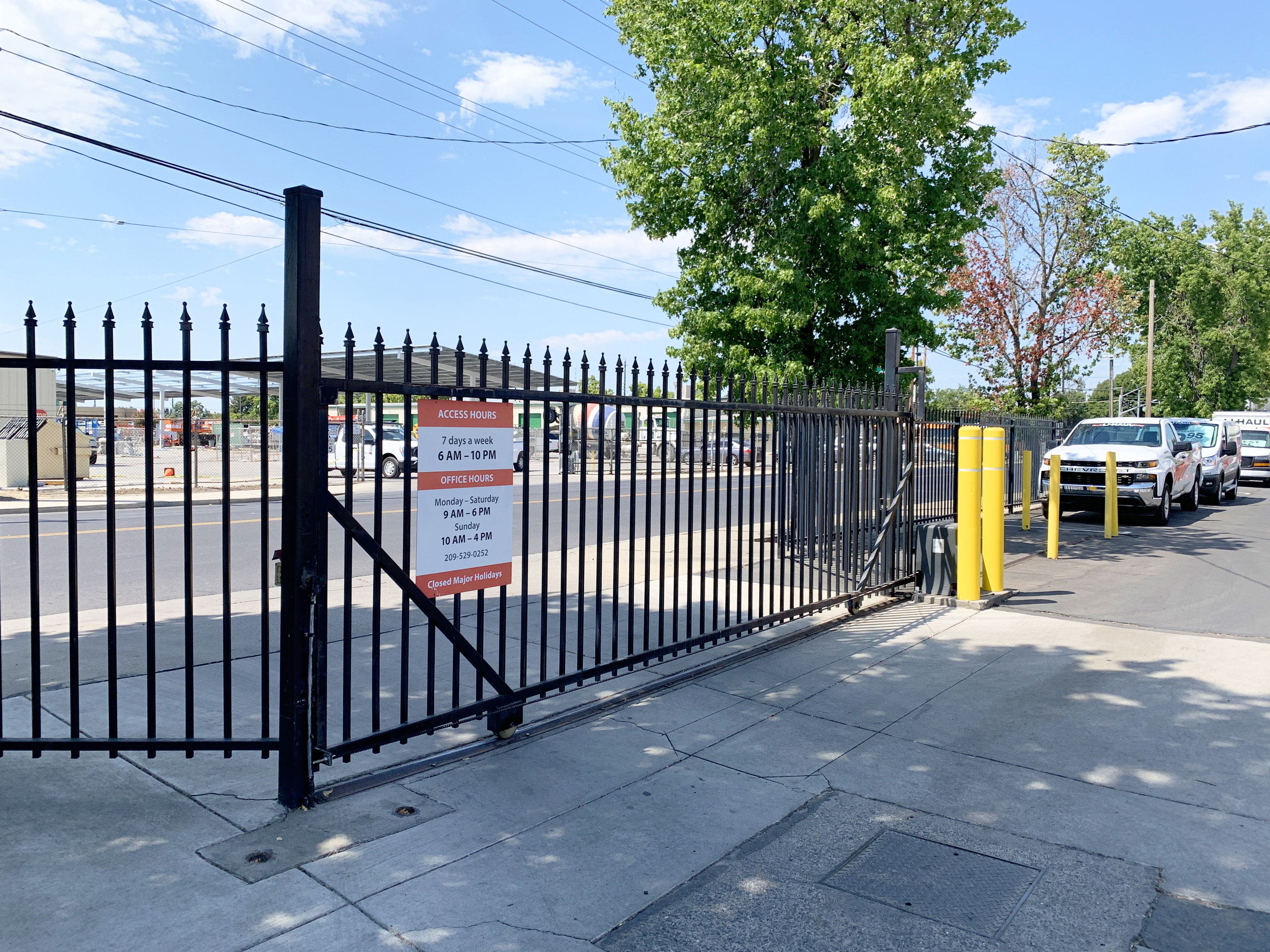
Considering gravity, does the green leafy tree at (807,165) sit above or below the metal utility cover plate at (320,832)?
above

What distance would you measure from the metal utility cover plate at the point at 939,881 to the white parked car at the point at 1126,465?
12.9 m

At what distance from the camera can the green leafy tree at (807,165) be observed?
441 inches

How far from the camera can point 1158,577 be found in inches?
439

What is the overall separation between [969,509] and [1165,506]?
10.7 m

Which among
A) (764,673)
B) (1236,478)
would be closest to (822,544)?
(764,673)

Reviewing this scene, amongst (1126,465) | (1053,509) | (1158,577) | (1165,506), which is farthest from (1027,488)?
(1158,577)

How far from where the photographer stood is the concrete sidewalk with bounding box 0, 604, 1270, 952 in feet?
10.5

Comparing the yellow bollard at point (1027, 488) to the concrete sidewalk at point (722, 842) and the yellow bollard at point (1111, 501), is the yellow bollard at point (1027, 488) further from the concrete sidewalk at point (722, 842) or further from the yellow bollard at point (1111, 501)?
the concrete sidewalk at point (722, 842)

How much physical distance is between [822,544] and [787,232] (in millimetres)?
4991

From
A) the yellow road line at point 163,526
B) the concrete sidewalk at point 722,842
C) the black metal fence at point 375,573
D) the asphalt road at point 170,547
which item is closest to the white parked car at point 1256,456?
the asphalt road at point 170,547

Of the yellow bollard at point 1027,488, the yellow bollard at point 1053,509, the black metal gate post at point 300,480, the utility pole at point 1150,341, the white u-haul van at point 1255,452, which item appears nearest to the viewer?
the black metal gate post at point 300,480

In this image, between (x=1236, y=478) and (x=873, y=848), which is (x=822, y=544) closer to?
(x=873, y=848)

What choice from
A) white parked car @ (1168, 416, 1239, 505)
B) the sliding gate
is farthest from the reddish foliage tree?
the sliding gate

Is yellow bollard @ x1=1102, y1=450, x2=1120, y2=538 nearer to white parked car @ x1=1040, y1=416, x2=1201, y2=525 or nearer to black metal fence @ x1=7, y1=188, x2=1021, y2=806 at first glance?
white parked car @ x1=1040, y1=416, x2=1201, y2=525
